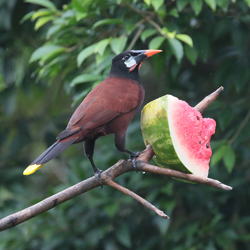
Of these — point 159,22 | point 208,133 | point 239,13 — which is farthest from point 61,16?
point 208,133

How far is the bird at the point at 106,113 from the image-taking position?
1914 millimetres

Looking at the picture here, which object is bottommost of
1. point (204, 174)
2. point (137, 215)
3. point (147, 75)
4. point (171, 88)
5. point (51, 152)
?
point (137, 215)

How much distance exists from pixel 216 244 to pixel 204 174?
4.04 ft

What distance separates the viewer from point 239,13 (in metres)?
2.82

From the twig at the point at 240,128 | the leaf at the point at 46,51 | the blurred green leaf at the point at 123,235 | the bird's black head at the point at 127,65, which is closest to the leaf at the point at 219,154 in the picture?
the twig at the point at 240,128

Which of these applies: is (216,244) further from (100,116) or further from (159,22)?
(159,22)

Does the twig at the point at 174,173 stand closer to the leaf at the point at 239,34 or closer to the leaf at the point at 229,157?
the leaf at the point at 229,157

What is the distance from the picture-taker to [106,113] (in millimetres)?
2039

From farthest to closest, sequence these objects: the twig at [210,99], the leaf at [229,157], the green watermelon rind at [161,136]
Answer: the leaf at [229,157]
the twig at [210,99]
the green watermelon rind at [161,136]

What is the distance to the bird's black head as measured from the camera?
237 centimetres

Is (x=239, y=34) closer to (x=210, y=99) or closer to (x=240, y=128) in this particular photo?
(x=240, y=128)

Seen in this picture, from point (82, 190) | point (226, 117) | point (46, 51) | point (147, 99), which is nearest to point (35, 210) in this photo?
point (82, 190)

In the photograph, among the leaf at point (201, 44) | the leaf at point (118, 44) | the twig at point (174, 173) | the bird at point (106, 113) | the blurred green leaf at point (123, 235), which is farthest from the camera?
the blurred green leaf at point (123, 235)

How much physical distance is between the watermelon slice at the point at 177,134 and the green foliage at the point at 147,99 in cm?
58
